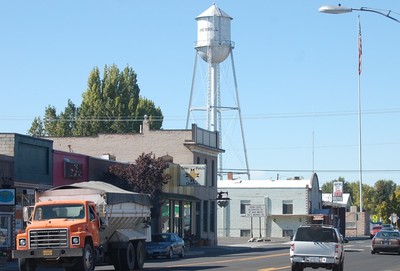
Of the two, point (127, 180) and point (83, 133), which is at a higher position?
point (83, 133)

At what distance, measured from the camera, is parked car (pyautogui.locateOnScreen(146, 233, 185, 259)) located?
156ft

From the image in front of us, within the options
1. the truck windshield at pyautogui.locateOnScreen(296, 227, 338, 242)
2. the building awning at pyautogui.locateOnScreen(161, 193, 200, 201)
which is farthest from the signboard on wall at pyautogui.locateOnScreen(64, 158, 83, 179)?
the truck windshield at pyautogui.locateOnScreen(296, 227, 338, 242)

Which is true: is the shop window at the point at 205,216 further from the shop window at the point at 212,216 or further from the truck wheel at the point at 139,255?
the truck wheel at the point at 139,255

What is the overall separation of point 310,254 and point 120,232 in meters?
6.98

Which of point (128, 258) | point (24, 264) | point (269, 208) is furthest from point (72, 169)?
point (269, 208)

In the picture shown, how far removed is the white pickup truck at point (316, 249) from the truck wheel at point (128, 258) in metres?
5.96

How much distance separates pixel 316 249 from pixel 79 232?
26.5ft

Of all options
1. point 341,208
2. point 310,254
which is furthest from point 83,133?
point 310,254

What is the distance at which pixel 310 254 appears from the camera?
3142 centimetres

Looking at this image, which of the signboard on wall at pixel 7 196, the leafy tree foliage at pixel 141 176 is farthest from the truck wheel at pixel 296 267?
the leafy tree foliage at pixel 141 176

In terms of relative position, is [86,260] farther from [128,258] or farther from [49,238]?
[128,258]

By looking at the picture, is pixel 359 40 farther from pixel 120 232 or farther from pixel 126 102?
pixel 120 232

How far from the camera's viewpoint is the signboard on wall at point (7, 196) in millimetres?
35250

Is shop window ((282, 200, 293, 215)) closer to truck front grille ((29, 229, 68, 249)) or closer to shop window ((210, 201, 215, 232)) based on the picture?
shop window ((210, 201, 215, 232))
